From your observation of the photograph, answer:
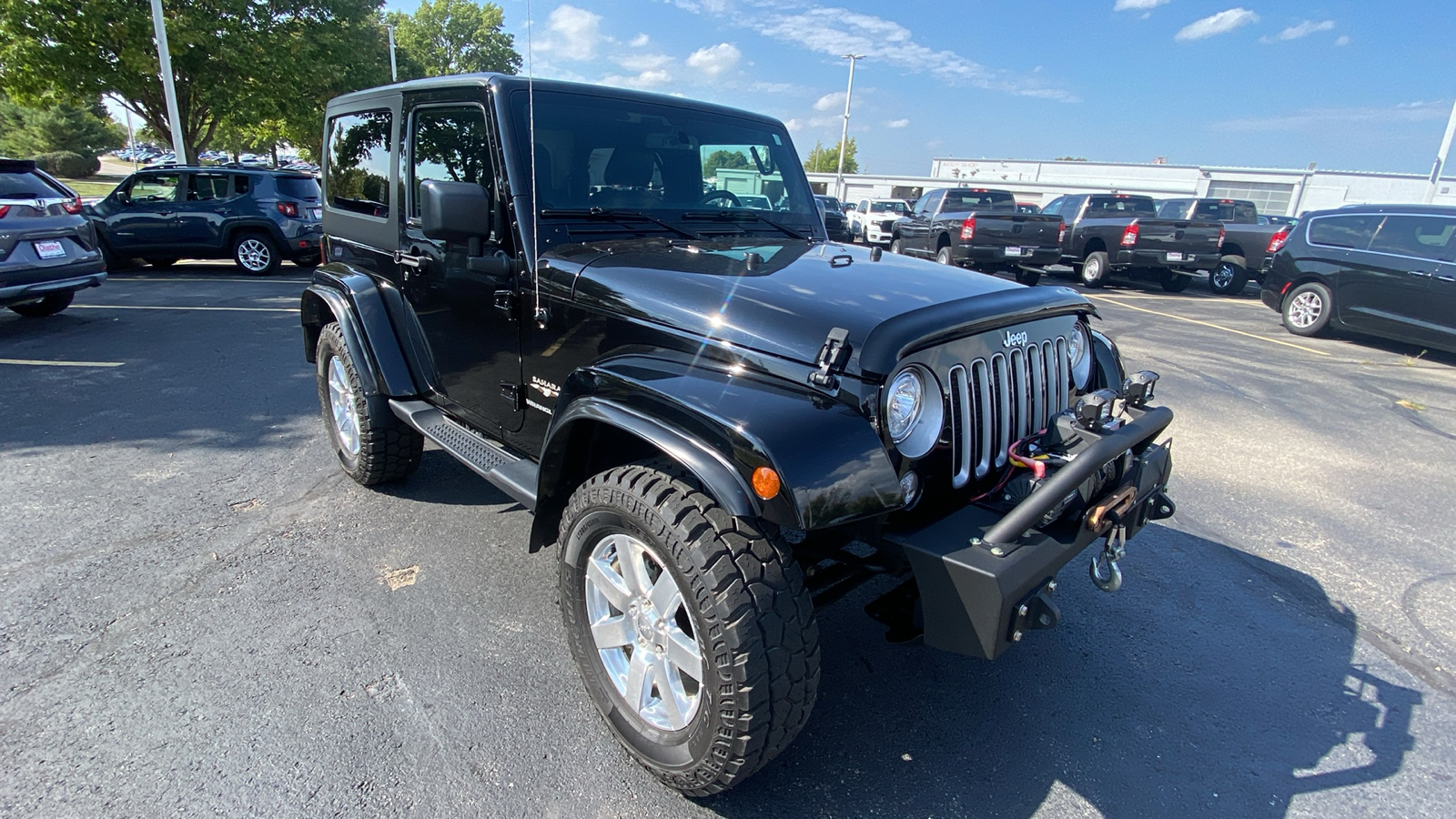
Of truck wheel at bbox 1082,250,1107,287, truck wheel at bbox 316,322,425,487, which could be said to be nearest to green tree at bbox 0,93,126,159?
truck wheel at bbox 1082,250,1107,287

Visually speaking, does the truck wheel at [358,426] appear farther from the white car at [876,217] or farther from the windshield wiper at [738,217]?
the white car at [876,217]

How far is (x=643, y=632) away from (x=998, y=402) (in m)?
1.30

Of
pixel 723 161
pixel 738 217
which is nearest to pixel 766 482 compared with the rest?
pixel 738 217

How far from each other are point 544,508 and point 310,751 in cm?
100

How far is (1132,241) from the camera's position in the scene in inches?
529

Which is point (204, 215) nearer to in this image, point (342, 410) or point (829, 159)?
point (342, 410)

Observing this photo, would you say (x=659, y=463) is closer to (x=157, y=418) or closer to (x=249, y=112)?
(x=157, y=418)

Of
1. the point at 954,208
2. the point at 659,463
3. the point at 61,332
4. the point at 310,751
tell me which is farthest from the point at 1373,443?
the point at 61,332

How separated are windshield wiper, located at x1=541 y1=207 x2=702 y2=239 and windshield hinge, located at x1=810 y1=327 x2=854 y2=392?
128 cm

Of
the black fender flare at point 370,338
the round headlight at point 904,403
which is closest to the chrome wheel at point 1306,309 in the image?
the round headlight at point 904,403

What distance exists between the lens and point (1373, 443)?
546 cm

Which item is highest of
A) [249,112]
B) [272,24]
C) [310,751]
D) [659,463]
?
[272,24]

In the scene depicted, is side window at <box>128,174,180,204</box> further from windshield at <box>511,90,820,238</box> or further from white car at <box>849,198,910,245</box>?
white car at <box>849,198,910,245</box>

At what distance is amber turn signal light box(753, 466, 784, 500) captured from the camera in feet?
5.87
